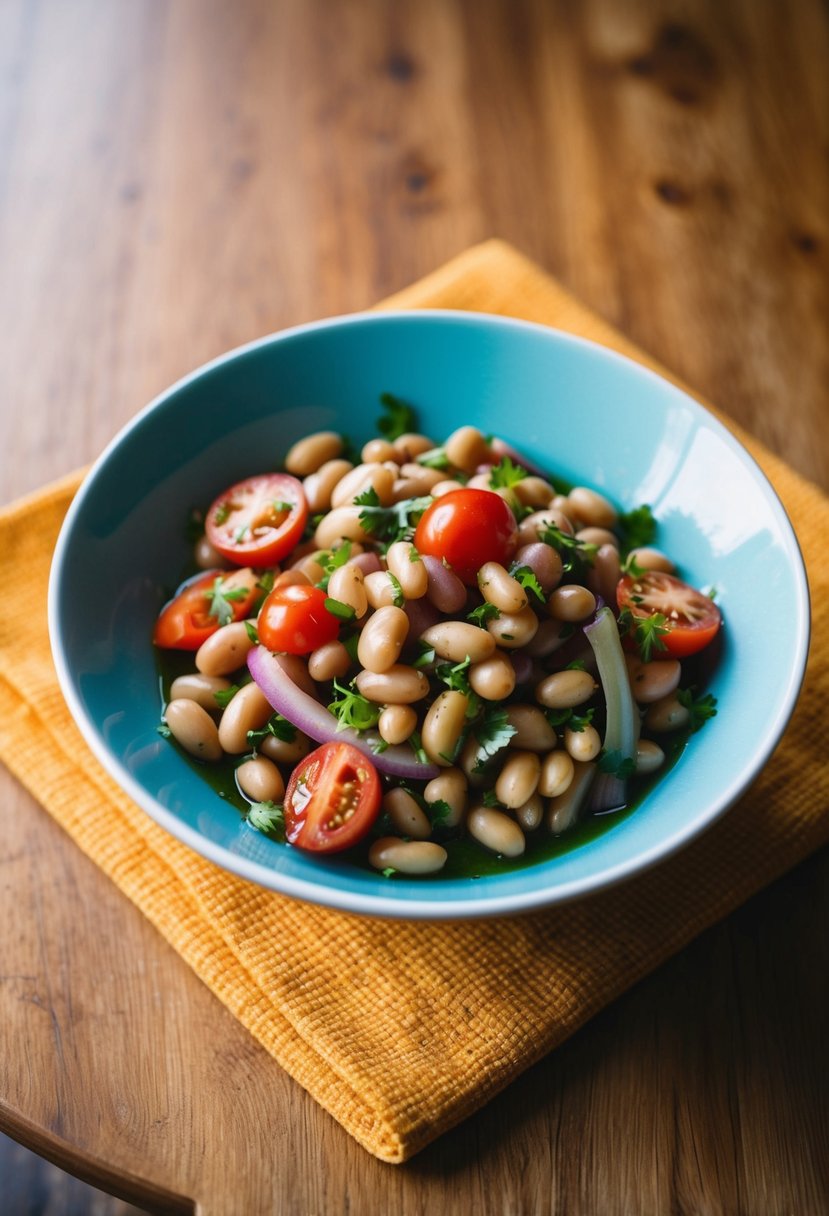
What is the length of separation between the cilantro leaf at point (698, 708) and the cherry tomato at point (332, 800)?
0.40 m

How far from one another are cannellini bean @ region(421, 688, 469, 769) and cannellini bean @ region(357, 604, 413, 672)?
0.25ft

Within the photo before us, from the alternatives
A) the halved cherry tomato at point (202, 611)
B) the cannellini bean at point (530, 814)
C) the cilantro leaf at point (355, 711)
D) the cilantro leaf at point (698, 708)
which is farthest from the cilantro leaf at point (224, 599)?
the cilantro leaf at point (698, 708)

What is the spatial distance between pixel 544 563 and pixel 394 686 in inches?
9.6

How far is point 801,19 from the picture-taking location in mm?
2590

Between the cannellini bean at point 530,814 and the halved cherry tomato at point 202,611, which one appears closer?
the cannellini bean at point 530,814

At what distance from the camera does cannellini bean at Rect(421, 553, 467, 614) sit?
1.33m

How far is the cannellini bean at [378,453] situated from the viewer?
61.7 inches

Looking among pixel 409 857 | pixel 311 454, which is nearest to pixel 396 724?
pixel 409 857

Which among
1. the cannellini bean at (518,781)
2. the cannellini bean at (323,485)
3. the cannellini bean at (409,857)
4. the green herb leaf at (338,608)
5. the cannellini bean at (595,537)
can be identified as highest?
the cannellini bean at (595,537)

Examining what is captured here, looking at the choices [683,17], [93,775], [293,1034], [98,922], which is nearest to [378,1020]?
[293,1034]

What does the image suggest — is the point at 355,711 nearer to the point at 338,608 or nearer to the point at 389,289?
the point at 338,608

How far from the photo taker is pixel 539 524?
143 cm

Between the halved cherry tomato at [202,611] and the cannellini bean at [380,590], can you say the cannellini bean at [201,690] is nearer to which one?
the halved cherry tomato at [202,611]

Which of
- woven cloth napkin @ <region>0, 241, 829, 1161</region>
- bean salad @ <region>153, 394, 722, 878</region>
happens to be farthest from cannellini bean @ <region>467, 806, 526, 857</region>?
woven cloth napkin @ <region>0, 241, 829, 1161</region>
